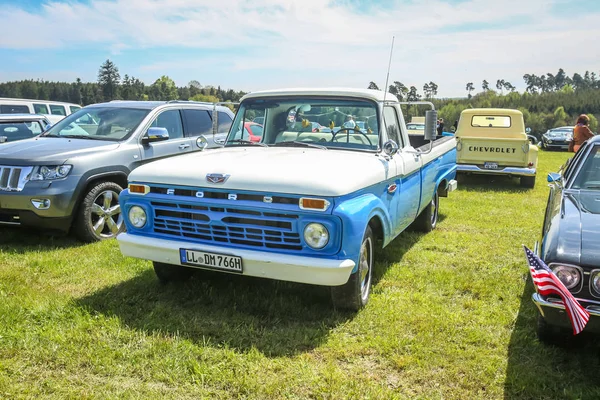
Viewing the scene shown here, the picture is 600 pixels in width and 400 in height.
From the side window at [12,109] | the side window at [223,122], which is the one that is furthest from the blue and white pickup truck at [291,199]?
the side window at [12,109]

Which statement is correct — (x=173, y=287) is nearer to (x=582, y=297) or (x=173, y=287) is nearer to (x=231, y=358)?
(x=231, y=358)

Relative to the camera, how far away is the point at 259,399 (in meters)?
3.11

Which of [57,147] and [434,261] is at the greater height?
[57,147]

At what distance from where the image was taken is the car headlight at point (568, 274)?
10.3ft

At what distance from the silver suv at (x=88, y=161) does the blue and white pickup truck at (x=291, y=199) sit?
4.99 ft

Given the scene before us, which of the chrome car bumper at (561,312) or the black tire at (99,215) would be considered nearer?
the chrome car bumper at (561,312)

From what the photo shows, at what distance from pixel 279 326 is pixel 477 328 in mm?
1655

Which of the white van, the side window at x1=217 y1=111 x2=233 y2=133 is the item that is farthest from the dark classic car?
the white van

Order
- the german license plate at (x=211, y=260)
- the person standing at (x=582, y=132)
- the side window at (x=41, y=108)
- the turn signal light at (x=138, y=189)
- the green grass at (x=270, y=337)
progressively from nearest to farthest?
the green grass at (x=270, y=337) < the german license plate at (x=211, y=260) < the turn signal light at (x=138, y=189) < the person standing at (x=582, y=132) < the side window at (x=41, y=108)

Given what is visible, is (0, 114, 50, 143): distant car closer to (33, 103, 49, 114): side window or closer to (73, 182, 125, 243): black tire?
(73, 182, 125, 243): black tire

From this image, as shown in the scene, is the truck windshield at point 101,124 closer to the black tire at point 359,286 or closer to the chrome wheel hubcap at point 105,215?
the chrome wheel hubcap at point 105,215

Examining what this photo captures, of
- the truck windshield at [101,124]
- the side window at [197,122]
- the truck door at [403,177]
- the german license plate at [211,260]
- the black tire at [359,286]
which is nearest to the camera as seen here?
the german license plate at [211,260]

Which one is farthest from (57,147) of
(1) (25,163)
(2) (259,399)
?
(2) (259,399)

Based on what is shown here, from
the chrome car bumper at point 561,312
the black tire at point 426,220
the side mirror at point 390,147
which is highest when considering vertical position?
the side mirror at point 390,147
